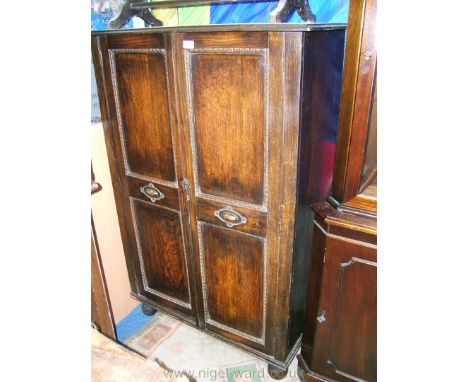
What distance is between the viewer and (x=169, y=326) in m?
2.02

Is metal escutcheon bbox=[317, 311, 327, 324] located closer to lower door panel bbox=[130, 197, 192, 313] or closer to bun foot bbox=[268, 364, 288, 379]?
bun foot bbox=[268, 364, 288, 379]

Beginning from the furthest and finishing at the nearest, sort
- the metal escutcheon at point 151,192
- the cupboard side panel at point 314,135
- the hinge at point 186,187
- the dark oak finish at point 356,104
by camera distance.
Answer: the metal escutcheon at point 151,192
the hinge at point 186,187
the cupboard side panel at point 314,135
the dark oak finish at point 356,104

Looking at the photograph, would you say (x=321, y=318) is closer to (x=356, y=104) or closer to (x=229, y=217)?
(x=229, y=217)

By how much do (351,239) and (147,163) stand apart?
37.7 inches

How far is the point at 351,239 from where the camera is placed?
119 cm

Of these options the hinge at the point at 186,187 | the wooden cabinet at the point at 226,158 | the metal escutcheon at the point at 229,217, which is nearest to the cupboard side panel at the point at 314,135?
the wooden cabinet at the point at 226,158

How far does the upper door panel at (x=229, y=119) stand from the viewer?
1.17m

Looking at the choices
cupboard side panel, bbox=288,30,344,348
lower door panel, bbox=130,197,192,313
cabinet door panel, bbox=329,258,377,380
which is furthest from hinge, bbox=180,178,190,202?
cabinet door panel, bbox=329,258,377,380

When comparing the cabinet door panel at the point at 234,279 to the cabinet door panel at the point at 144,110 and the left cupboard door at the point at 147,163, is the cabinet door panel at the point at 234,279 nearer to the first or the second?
the left cupboard door at the point at 147,163

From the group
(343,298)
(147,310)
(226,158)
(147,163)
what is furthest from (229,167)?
(147,310)
